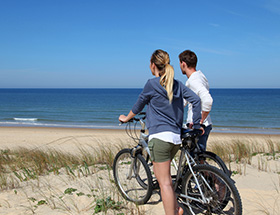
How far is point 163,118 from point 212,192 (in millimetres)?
1004

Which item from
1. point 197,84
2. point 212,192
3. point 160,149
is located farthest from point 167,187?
point 197,84

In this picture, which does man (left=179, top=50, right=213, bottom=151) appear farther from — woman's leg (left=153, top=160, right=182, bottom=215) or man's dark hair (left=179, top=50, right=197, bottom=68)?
woman's leg (left=153, top=160, right=182, bottom=215)

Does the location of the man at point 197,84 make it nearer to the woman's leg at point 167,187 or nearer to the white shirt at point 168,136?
the white shirt at point 168,136

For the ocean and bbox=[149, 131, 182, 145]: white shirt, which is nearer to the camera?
bbox=[149, 131, 182, 145]: white shirt

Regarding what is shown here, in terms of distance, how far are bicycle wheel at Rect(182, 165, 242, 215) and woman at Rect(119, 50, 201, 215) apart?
0.36m

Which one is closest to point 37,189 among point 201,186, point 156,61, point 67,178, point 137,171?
point 67,178

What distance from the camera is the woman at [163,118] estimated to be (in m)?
2.72

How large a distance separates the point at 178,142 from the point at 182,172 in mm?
586

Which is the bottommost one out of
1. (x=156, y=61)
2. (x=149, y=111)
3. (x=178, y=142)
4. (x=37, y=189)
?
(x=37, y=189)

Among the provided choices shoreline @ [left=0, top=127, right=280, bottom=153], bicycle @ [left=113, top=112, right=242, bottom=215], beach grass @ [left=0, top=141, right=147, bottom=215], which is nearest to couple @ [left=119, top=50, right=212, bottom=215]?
bicycle @ [left=113, top=112, right=242, bottom=215]

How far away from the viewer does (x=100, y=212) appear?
335 cm

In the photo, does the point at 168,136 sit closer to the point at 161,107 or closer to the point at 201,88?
the point at 161,107

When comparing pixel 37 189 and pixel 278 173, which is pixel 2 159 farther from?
pixel 278 173

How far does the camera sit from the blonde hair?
2.64m
